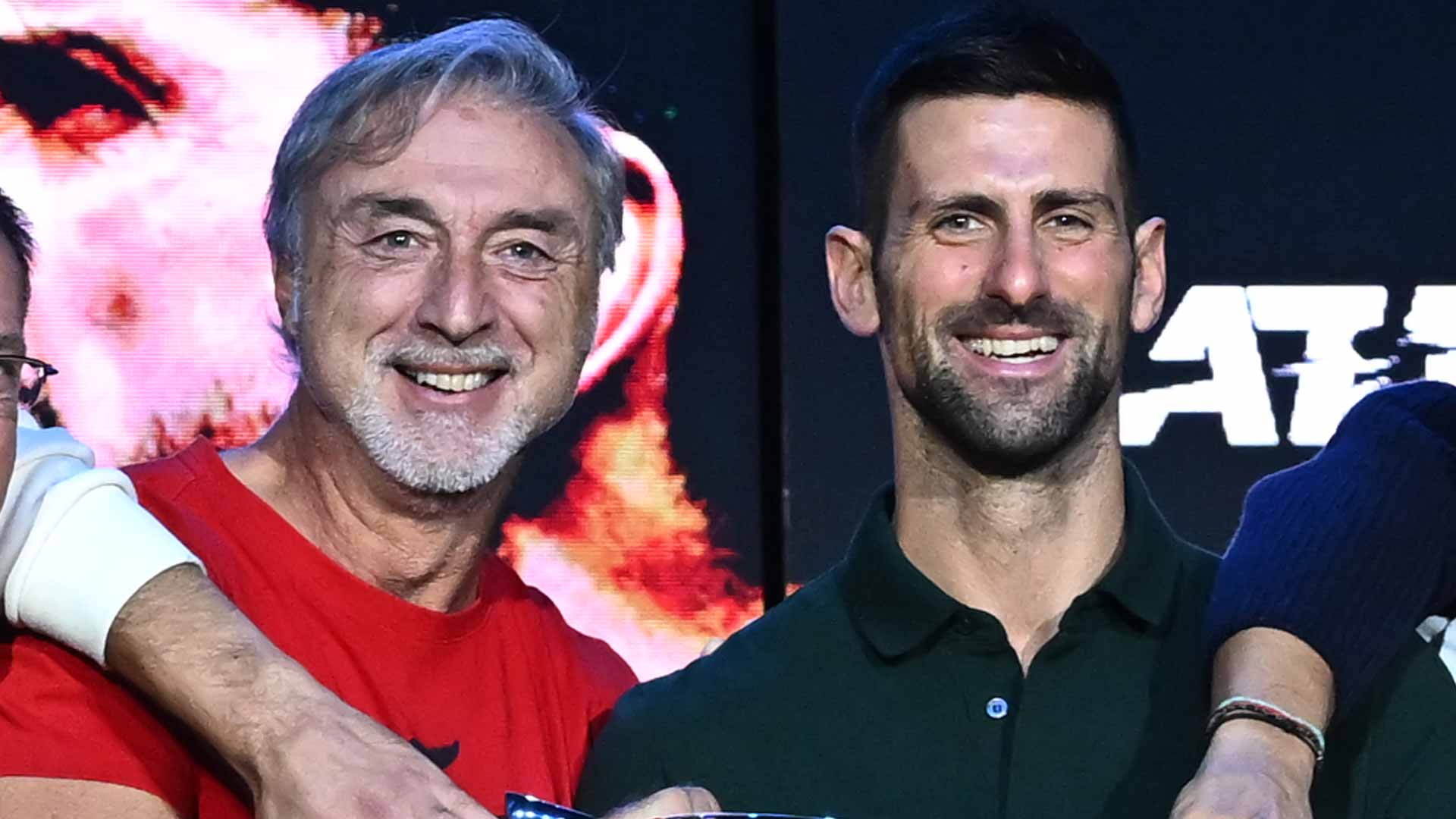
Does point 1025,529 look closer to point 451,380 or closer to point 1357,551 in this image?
point 1357,551

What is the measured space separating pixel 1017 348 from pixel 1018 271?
76 mm

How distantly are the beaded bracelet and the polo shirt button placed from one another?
250mm

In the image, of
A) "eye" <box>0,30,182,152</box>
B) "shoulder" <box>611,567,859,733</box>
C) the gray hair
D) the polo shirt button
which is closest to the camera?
the polo shirt button

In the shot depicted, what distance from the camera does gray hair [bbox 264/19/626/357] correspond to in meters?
2.31

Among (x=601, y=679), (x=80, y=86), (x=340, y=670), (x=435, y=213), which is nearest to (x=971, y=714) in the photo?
(x=601, y=679)

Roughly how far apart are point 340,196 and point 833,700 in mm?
769

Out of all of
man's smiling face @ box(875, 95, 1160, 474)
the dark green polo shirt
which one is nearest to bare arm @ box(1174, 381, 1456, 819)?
the dark green polo shirt

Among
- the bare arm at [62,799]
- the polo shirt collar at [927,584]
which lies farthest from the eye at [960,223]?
the bare arm at [62,799]

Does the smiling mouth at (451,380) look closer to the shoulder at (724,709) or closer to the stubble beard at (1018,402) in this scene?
the shoulder at (724,709)

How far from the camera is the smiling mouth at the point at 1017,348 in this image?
2.05m

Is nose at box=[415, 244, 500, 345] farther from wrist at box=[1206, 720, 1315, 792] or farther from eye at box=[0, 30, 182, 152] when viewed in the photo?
eye at box=[0, 30, 182, 152]

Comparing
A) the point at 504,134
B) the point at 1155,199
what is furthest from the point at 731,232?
the point at 504,134

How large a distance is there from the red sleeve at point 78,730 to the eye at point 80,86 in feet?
4.05

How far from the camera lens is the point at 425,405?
221cm
